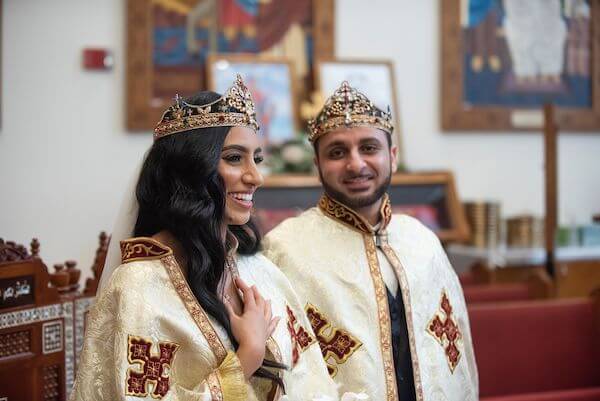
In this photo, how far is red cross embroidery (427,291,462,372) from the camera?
269 cm

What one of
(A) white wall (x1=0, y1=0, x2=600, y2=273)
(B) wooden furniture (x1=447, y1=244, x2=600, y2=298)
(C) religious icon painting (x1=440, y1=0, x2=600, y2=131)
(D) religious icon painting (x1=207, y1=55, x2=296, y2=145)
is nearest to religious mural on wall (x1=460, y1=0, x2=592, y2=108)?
(C) religious icon painting (x1=440, y1=0, x2=600, y2=131)

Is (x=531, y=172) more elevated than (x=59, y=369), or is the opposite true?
(x=531, y=172)

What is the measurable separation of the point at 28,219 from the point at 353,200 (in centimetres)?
323

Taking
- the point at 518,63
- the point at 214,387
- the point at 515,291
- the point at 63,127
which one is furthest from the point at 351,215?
the point at 518,63

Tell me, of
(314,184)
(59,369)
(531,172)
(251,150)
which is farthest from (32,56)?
(531,172)

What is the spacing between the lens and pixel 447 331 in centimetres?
275

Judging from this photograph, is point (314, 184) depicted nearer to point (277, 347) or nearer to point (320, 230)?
point (320, 230)

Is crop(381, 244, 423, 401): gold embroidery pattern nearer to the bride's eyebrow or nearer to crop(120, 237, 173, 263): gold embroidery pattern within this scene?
the bride's eyebrow

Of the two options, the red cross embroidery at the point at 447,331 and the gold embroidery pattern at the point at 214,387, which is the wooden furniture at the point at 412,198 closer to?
the red cross embroidery at the point at 447,331

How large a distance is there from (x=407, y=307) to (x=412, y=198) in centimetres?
345

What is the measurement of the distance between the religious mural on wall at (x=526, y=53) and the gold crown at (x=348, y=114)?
13.5 ft

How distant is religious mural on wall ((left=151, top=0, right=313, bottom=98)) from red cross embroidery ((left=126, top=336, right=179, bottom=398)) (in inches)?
159

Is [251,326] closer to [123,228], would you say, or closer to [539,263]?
[123,228]

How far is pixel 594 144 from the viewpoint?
23.7 feet
